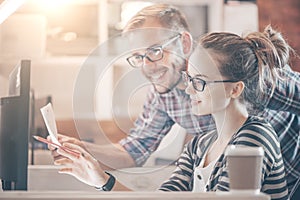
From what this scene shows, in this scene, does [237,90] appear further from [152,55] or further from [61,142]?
[61,142]

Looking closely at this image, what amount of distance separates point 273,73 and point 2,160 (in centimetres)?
52

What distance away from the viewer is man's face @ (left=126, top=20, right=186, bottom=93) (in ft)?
3.50

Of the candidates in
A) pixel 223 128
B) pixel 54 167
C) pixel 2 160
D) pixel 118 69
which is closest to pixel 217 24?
pixel 118 69

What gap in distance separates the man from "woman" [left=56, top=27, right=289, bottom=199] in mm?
31

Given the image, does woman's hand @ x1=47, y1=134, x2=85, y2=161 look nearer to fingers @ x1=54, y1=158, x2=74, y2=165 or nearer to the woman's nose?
fingers @ x1=54, y1=158, x2=74, y2=165

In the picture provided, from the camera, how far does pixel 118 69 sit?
1.17m

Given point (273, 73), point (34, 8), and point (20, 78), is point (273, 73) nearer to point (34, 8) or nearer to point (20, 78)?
point (20, 78)

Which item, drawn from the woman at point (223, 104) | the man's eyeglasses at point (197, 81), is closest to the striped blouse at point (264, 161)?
the woman at point (223, 104)

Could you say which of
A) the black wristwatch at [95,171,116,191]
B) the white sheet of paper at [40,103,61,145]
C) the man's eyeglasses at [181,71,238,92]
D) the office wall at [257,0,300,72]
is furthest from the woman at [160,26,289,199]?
the office wall at [257,0,300,72]

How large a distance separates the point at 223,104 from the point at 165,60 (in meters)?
0.16

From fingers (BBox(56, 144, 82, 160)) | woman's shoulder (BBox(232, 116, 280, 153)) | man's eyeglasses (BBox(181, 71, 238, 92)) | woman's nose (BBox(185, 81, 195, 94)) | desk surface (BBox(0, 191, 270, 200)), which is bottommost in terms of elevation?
fingers (BBox(56, 144, 82, 160))

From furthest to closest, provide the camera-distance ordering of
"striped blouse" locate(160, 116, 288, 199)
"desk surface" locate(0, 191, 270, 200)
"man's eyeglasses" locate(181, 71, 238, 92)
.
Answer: "man's eyeglasses" locate(181, 71, 238, 92)
"striped blouse" locate(160, 116, 288, 199)
"desk surface" locate(0, 191, 270, 200)

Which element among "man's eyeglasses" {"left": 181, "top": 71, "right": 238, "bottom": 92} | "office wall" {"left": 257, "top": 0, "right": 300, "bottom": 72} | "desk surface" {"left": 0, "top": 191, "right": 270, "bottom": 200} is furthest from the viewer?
"office wall" {"left": 257, "top": 0, "right": 300, "bottom": 72}

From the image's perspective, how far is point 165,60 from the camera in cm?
107
